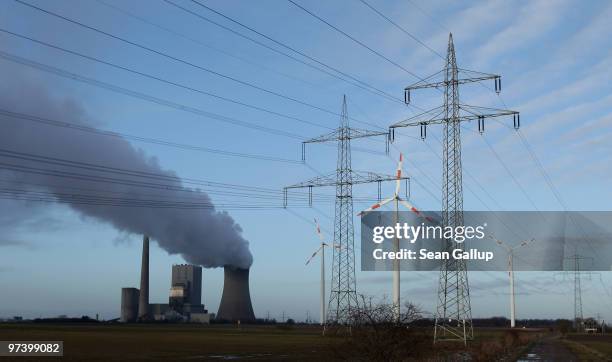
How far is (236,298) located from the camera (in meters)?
151

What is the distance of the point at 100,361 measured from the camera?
3719 cm

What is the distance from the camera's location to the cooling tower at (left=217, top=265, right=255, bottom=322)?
144875 millimetres

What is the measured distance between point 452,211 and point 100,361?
22.8 m

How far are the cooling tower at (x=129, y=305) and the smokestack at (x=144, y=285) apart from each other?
25.1ft

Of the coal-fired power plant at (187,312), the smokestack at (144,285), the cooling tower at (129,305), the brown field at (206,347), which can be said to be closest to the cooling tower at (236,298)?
the coal-fired power plant at (187,312)

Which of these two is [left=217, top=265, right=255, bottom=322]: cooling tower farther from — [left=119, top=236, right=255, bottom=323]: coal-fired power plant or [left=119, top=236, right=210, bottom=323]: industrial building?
[left=119, top=236, right=210, bottom=323]: industrial building

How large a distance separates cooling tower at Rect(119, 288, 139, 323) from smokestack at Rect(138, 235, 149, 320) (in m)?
7.65

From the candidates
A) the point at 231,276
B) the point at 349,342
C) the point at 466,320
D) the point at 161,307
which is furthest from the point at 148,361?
the point at 161,307

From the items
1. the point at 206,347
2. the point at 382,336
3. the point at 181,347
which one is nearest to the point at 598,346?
the point at 206,347

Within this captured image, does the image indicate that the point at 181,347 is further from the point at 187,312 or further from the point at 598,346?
the point at 187,312

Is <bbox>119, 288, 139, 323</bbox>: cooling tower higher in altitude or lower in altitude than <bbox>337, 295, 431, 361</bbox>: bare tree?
lower

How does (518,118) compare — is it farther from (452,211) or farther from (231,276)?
(231,276)

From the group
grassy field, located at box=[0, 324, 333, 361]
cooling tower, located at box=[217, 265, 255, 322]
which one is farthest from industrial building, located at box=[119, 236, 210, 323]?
grassy field, located at box=[0, 324, 333, 361]

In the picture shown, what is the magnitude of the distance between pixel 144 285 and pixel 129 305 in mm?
18608
